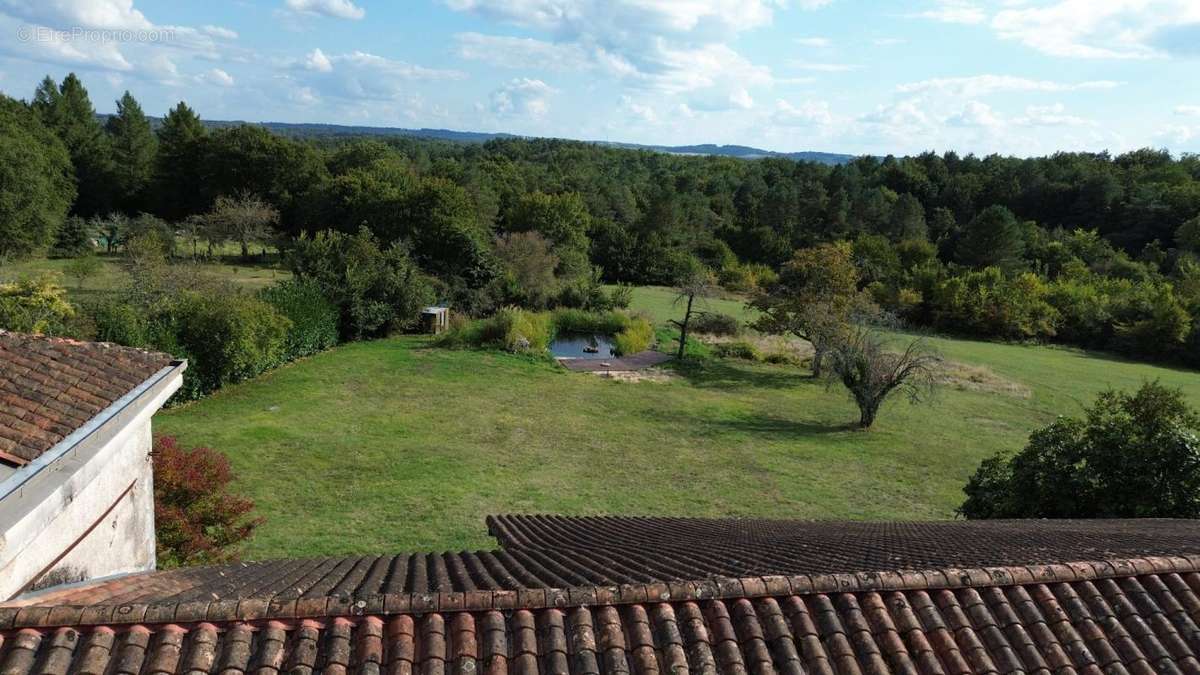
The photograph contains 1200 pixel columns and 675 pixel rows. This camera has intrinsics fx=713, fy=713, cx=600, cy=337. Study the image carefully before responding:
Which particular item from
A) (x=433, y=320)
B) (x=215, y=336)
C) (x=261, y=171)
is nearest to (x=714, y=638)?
(x=215, y=336)

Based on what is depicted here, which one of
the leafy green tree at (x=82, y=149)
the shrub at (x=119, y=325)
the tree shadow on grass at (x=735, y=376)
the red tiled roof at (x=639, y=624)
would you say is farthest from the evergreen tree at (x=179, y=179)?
the red tiled roof at (x=639, y=624)

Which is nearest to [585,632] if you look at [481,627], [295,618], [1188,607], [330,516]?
[481,627]

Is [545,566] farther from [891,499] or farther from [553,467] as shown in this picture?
[891,499]

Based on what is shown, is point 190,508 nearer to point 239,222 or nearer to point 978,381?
point 978,381

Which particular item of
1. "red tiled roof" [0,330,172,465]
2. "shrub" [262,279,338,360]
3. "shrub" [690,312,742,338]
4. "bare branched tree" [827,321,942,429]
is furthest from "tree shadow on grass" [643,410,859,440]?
"red tiled roof" [0,330,172,465]

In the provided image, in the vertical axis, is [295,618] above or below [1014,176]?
below

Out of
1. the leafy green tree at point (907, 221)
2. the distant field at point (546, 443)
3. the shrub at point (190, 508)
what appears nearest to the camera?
the shrub at point (190, 508)

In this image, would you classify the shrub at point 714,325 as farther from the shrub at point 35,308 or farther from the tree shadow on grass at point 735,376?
the shrub at point 35,308
